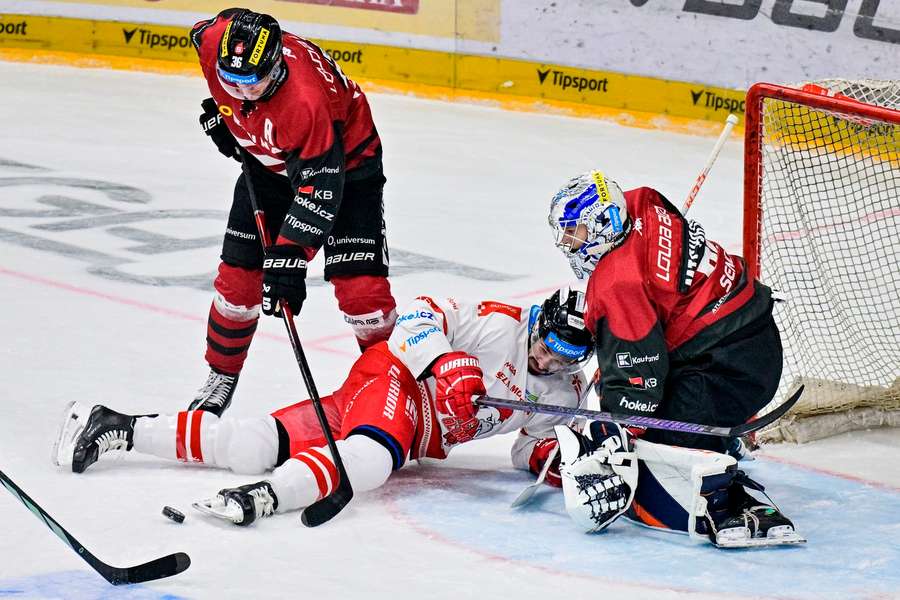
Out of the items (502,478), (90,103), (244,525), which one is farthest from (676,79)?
(244,525)

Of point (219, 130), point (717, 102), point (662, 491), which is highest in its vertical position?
point (717, 102)

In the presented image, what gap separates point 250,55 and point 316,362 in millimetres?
1386

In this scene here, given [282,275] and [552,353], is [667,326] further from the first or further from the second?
[282,275]

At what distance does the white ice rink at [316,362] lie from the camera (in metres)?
2.94

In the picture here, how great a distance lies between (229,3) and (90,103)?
1.14m

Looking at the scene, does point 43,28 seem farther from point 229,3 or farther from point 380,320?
point 380,320

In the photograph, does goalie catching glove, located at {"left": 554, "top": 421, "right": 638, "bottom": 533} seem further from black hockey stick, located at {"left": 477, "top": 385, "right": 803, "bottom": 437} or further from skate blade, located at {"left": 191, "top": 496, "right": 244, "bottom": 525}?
skate blade, located at {"left": 191, "top": 496, "right": 244, "bottom": 525}

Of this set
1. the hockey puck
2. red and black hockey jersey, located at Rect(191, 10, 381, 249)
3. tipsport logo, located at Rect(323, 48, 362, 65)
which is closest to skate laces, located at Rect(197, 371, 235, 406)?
red and black hockey jersey, located at Rect(191, 10, 381, 249)

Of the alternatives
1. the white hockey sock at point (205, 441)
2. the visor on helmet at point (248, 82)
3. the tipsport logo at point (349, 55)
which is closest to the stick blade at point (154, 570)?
the white hockey sock at point (205, 441)

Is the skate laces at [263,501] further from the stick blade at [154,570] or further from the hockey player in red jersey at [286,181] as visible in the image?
the hockey player in red jersey at [286,181]

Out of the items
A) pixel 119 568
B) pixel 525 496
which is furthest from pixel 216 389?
pixel 119 568

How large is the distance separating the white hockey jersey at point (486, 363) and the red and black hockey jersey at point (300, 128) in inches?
14.3

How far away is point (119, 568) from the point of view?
2807mm

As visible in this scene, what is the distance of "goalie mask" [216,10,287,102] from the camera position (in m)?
3.49
